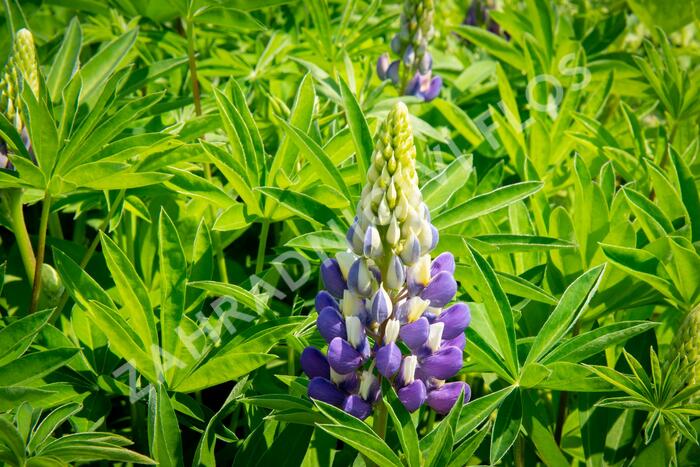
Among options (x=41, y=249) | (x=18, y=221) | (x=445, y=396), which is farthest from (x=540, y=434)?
(x=18, y=221)

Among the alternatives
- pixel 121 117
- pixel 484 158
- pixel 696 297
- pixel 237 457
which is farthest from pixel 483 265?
pixel 484 158

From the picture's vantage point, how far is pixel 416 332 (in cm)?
140

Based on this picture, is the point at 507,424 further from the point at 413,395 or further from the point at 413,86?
the point at 413,86

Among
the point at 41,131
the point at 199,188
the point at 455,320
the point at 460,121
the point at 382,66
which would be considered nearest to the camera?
the point at 455,320

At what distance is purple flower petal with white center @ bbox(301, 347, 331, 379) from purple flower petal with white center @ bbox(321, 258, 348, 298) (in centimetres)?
12

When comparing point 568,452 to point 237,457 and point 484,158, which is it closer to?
point 237,457

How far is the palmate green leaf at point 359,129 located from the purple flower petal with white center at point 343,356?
471 mm

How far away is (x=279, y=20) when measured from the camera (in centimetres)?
319

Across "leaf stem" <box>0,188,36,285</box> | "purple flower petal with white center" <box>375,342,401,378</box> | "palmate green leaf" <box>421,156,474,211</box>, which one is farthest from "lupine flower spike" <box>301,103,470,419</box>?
"leaf stem" <box>0,188,36,285</box>

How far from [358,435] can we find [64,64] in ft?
4.54

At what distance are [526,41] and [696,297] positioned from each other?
1.21 meters

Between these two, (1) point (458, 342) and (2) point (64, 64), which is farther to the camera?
(2) point (64, 64)

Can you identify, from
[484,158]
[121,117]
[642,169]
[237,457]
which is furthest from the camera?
[484,158]

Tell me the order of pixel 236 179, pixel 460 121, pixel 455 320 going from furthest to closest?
1. pixel 460 121
2. pixel 236 179
3. pixel 455 320
